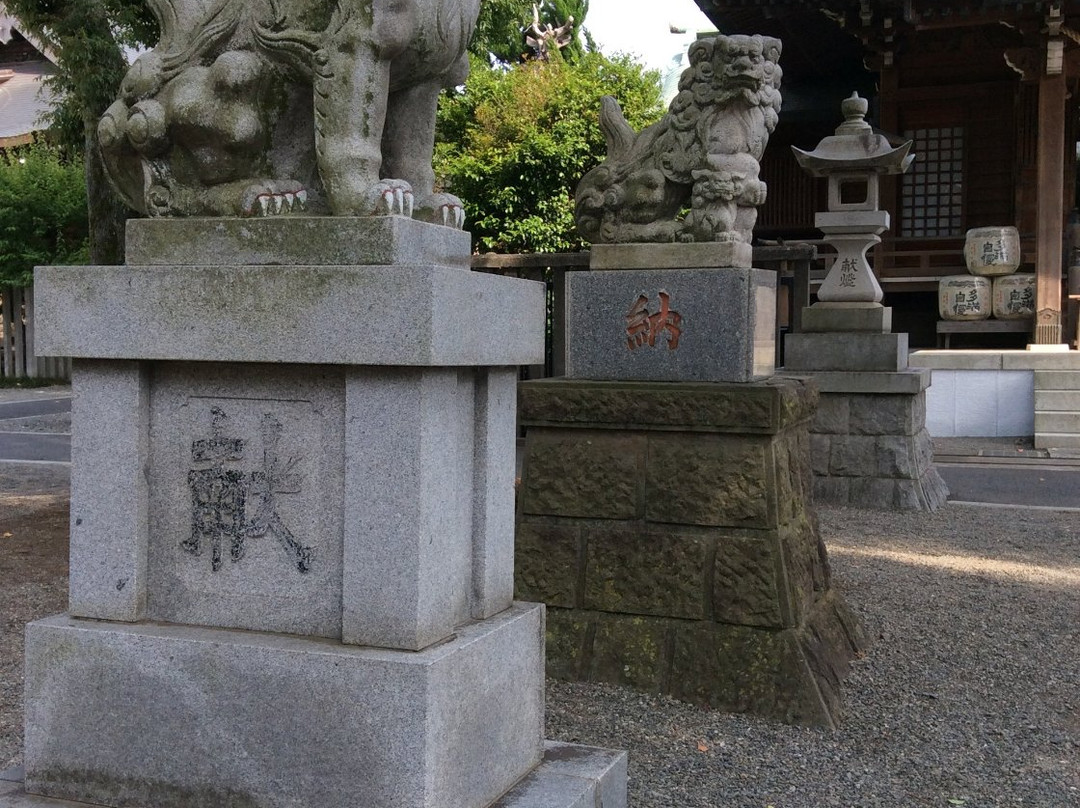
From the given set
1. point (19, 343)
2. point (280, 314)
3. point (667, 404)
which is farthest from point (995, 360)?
point (19, 343)

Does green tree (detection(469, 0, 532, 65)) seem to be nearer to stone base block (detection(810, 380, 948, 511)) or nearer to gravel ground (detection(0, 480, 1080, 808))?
stone base block (detection(810, 380, 948, 511))

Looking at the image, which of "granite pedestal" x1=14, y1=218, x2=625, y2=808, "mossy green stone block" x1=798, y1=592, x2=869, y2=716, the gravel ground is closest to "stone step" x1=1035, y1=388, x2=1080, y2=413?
the gravel ground

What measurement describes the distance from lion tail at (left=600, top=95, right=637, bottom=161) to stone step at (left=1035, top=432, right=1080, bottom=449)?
8510 mm

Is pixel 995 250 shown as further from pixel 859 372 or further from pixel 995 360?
pixel 859 372

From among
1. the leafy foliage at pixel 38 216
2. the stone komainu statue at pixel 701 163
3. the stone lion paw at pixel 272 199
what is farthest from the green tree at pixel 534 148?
the stone lion paw at pixel 272 199

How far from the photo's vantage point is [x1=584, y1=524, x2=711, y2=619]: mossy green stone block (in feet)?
14.9

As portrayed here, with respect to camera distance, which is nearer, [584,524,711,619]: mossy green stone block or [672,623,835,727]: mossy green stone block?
[672,623,835,727]: mossy green stone block

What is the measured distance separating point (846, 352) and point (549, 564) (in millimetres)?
4882

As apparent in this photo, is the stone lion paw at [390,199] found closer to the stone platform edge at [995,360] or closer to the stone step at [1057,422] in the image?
the stone platform edge at [995,360]

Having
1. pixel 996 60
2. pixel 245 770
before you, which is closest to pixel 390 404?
pixel 245 770

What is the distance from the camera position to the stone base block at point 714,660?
171 inches

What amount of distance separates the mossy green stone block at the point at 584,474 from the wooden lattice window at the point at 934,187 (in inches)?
487

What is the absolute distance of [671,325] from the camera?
496 cm

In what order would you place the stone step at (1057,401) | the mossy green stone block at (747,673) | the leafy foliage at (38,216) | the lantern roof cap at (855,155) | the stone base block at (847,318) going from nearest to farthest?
the mossy green stone block at (747,673) → the stone base block at (847,318) → the lantern roof cap at (855,155) → the stone step at (1057,401) → the leafy foliage at (38,216)
